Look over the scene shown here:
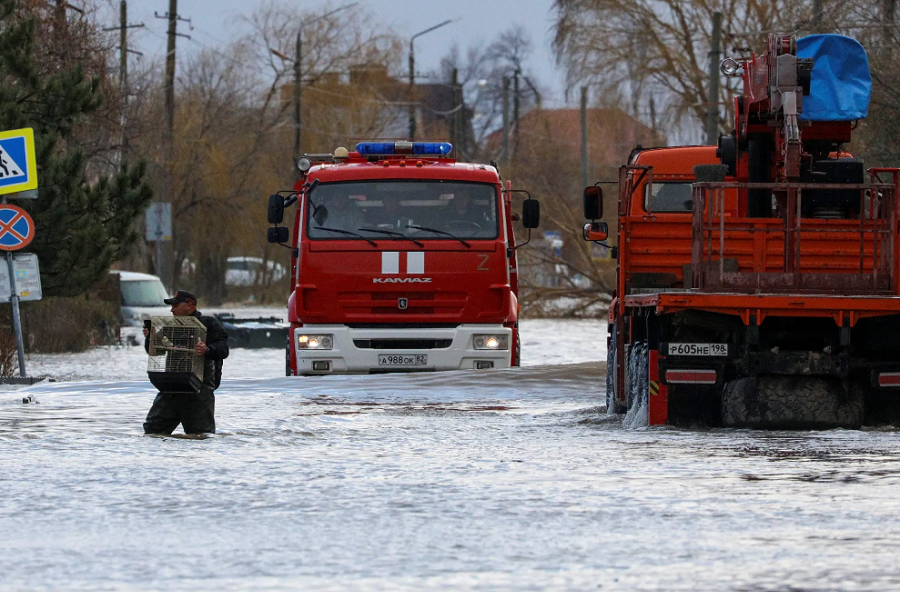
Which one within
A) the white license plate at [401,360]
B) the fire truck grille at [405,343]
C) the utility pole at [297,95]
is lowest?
the white license plate at [401,360]

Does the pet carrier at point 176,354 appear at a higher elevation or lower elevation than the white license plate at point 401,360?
higher

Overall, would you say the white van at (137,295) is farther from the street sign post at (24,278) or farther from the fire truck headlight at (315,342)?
the fire truck headlight at (315,342)

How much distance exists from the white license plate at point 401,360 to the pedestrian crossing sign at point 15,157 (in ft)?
15.6

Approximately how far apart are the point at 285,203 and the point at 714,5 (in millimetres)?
24620

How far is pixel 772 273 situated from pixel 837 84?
7.02ft

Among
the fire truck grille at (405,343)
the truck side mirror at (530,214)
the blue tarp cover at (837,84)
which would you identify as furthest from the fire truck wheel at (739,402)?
the truck side mirror at (530,214)

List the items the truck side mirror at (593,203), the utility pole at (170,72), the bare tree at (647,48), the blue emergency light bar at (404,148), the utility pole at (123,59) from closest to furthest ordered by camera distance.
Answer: the truck side mirror at (593,203) → the blue emergency light bar at (404,148) → the utility pole at (123,59) → the bare tree at (647,48) → the utility pole at (170,72)

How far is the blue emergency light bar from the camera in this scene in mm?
19312

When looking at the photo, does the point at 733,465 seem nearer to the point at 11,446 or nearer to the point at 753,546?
the point at 753,546

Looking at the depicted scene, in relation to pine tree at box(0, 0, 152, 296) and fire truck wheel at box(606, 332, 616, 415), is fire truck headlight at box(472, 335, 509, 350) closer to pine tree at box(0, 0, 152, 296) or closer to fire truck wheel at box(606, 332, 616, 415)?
fire truck wheel at box(606, 332, 616, 415)

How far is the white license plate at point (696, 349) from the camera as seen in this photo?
39.3ft

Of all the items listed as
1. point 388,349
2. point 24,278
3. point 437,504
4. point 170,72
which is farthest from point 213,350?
point 170,72

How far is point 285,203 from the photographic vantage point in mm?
18734

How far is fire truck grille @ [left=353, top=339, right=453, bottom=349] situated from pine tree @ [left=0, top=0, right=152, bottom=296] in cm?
674
